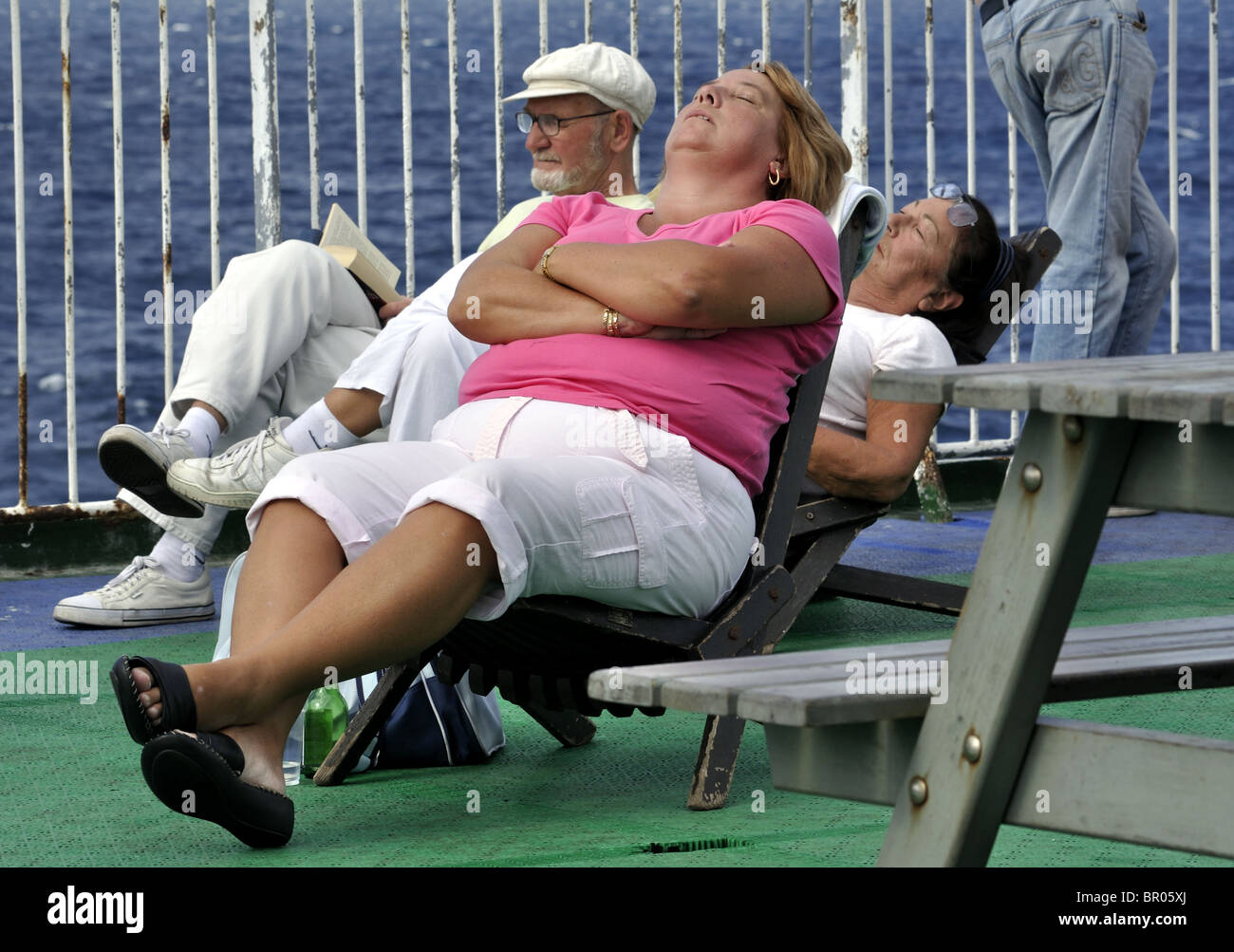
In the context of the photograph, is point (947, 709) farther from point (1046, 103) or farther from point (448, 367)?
point (1046, 103)

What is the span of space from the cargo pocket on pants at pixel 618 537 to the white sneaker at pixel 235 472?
1.20m

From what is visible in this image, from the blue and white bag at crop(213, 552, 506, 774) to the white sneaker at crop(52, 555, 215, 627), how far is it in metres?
1.36

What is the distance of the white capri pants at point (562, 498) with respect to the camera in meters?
2.47

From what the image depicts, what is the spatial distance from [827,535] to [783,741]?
1.85m

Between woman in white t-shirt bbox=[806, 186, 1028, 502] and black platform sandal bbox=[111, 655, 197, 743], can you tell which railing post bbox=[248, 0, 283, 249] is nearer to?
woman in white t-shirt bbox=[806, 186, 1028, 502]

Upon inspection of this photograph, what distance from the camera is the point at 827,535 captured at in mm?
3756

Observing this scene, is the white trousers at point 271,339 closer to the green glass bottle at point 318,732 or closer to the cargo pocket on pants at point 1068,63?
the green glass bottle at point 318,732

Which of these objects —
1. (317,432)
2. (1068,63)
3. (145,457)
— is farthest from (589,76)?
(1068,63)

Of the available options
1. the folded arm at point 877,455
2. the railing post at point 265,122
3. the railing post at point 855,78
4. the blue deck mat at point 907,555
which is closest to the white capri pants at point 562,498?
the folded arm at point 877,455

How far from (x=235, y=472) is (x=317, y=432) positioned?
0.18m

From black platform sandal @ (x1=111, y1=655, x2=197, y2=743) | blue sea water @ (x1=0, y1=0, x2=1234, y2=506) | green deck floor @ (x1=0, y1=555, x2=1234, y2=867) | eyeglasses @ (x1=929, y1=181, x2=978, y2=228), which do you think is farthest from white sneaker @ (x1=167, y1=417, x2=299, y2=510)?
eyeglasses @ (x1=929, y1=181, x2=978, y2=228)
